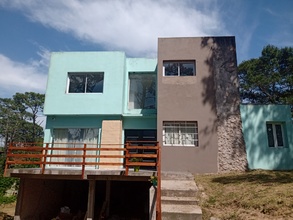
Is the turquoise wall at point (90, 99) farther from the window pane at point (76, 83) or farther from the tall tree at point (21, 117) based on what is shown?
the tall tree at point (21, 117)

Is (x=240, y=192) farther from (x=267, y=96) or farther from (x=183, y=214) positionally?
(x=267, y=96)

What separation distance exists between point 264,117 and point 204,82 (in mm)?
4034

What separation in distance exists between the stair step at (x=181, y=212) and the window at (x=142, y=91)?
305 inches

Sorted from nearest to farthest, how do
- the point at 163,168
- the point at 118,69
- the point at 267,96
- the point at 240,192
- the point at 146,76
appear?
the point at 240,192 → the point at 163,168 → the point at 118,69 → the point at 146,76 → the point at 267,96

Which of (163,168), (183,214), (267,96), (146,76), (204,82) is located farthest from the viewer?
(267,96)

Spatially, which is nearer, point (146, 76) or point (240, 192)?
point (240, 192)

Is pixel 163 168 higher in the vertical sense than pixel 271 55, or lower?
lower

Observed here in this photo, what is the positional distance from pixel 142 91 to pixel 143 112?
1.63 metres

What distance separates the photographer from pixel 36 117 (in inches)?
1713

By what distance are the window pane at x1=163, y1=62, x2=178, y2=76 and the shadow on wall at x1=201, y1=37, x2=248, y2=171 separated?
6.05 ft

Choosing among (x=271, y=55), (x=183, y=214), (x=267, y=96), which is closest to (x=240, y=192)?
(x=183, y=214)

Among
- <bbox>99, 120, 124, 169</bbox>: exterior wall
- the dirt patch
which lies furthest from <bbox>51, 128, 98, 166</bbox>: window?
the dirt patch

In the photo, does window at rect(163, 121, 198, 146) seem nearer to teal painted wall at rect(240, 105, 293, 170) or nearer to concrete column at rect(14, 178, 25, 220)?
teal painted wall at rect(240, 105, 293, 170)

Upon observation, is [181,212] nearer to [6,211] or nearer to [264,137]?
[264,137]
